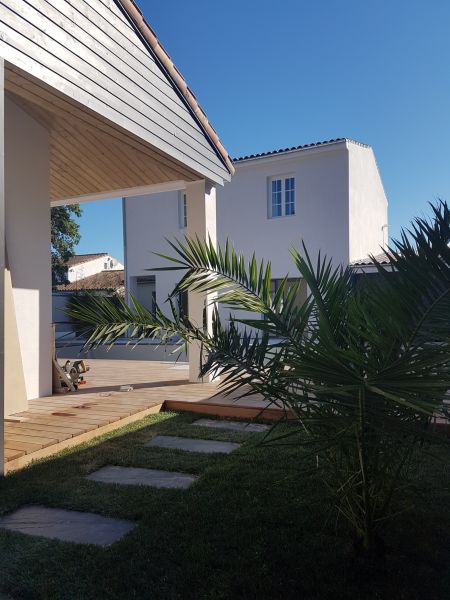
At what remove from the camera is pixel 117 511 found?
2918 millimetres

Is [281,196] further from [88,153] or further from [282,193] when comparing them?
[88,153]

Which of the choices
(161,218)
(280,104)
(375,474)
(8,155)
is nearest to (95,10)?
(8,155)

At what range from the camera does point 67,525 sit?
2.77 m

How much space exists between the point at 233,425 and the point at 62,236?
2477cm

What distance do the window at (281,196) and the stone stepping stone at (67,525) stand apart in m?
12.9

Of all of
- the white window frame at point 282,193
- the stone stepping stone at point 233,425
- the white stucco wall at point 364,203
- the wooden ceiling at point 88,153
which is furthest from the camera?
the white window frame at point 282,193

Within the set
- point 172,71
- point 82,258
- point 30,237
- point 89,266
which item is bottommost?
point 30,237

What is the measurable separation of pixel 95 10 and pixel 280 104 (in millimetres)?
7740

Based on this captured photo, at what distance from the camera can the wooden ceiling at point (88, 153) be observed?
447cm

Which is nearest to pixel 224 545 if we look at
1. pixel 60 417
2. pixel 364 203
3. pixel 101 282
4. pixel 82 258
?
pixel 60 417

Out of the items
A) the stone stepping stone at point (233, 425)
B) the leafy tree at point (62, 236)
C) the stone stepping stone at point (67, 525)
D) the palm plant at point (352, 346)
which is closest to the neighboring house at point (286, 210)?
the stone stepping stone at point (233, 425)

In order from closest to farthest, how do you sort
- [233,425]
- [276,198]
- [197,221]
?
[233,425]
[197,221]
[276,198]

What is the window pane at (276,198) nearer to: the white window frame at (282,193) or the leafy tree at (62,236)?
the white window frame at (282,193)

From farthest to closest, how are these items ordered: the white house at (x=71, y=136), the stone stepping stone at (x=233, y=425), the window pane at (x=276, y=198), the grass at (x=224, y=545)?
the window pane at (x=276, y=198), the stone stepping stone at (x=233, y=425), the white house at (x=71, y=136), the grass at (x=224, y=545)
